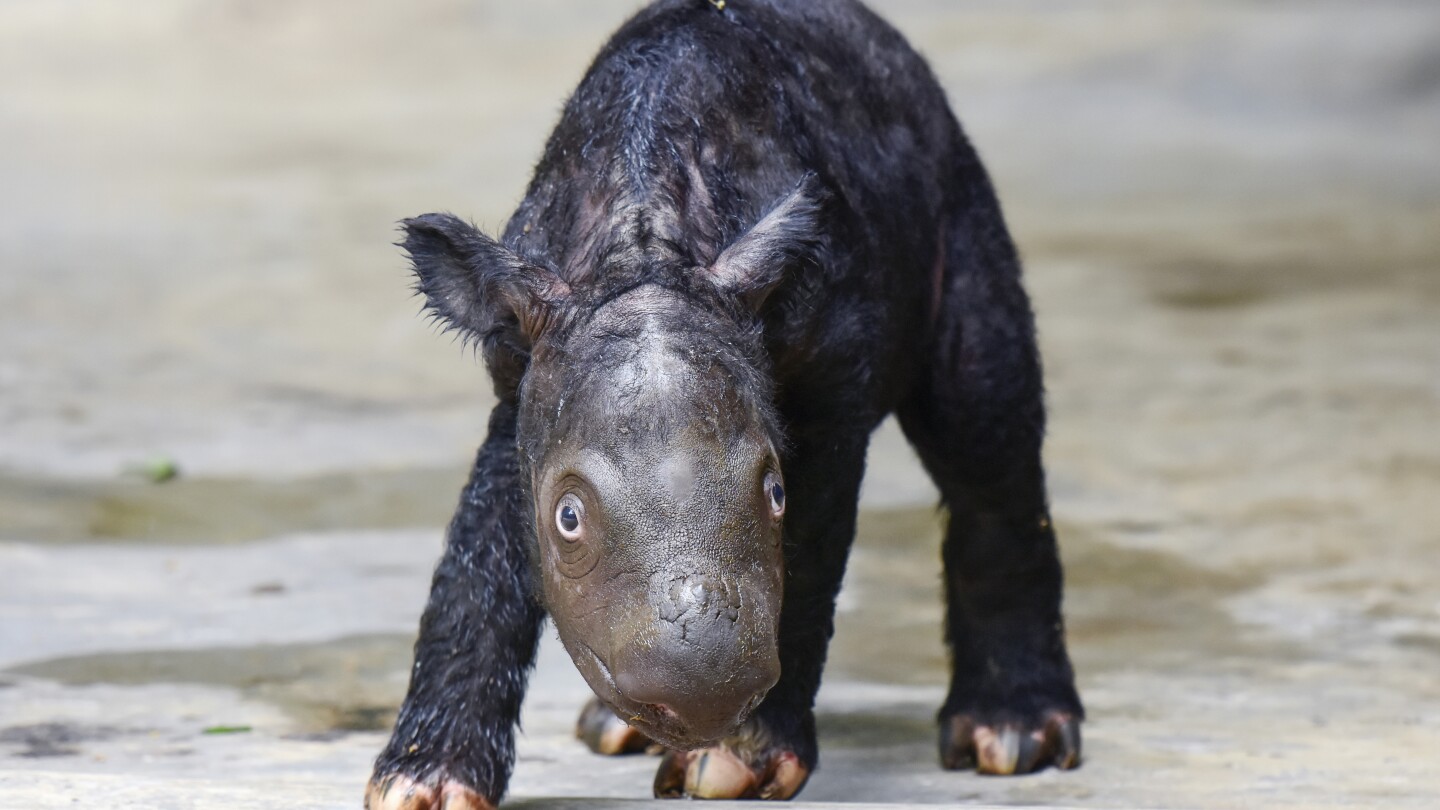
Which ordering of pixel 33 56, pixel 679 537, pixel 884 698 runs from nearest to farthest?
pixel 679 537
pixel 884 698
pixel 33 56

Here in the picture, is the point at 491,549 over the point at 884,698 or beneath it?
over

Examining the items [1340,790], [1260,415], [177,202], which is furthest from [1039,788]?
[177,202]

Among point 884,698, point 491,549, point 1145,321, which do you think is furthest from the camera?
point 1145,321

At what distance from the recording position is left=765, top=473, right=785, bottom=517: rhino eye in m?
4.11

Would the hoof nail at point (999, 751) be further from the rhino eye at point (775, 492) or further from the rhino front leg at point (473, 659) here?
the rhino eye at point (775, 492)

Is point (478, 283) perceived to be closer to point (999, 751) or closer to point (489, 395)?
point (999, 751)

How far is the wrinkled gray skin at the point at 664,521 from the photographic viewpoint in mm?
3850

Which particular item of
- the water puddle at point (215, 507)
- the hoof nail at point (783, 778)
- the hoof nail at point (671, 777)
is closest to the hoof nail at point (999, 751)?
the hoof nail at point (783, 778)

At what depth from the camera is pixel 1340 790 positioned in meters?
5.54

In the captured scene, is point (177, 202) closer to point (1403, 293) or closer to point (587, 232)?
point (1403, 293)

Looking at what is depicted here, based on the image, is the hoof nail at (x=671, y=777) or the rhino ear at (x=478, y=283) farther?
the hoof nail at (x=671, y=777)

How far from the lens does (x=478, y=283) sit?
14.7ft

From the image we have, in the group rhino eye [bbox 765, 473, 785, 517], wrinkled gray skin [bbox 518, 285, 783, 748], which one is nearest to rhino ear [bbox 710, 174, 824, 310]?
wrinkled gray skin [bbox 518, 285, 783, 748]

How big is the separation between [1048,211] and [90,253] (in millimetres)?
7329
